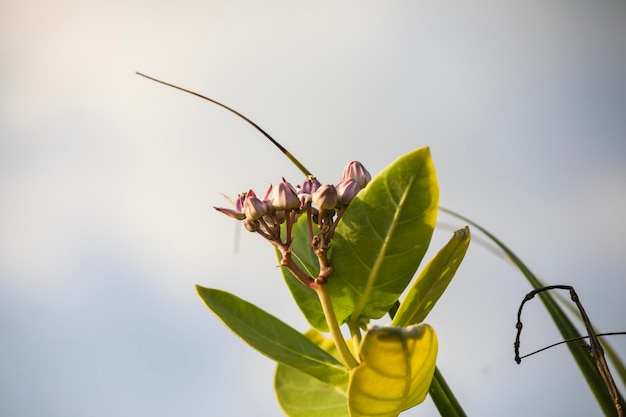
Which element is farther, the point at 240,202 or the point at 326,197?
the point at 240,202

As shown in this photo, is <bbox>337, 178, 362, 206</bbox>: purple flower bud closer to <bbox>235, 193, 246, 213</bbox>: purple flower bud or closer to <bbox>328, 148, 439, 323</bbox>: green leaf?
<bbox>328, 148, 439, 323</bbox>: green leaf

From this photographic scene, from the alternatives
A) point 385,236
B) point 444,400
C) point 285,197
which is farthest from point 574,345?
point 285,197

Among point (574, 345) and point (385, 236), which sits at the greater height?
point (385, 236)

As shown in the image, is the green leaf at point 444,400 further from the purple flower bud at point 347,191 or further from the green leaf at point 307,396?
the purple flower bud at point 347,191

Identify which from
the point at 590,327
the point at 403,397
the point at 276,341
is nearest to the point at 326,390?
the point at 276,341

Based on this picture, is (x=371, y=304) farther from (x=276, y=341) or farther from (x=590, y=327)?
(x=590, y=327)

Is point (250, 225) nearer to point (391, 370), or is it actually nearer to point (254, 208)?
point (254, 208)

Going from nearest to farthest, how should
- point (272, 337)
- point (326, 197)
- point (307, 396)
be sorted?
point (326, 197)
point (272, 337)
point (307, 396)
